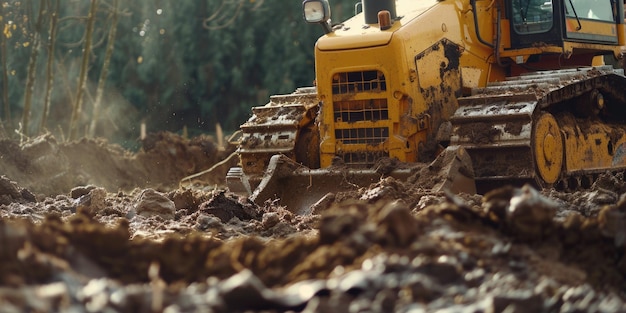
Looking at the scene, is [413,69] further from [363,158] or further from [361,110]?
[363,158]

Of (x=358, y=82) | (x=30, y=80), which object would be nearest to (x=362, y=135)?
(x=358, y=82)

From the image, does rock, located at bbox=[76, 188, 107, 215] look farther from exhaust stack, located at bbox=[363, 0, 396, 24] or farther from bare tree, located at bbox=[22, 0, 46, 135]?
bare tree, located at bbox=[22, 0, 46, 135]

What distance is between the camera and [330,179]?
9.95 m

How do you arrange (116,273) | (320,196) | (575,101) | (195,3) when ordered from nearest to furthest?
1. (116,273)
2. (320,196)
3. (575,101)
4. (195,3)

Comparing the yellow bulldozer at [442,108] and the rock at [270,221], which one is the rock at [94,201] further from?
the rock at [270,221]

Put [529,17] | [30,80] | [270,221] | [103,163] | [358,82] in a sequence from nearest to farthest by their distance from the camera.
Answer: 1. [270,221]
2. [358,82]
3. [529,17]
4. [103,163]
5. [30,80]

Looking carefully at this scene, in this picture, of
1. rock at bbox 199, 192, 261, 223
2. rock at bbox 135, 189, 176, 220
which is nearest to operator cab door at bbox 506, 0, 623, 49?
rock at bbox 199, 192, 261, 223

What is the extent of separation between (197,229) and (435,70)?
10.2 feet

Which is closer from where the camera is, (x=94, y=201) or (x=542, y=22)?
(x=94, y=201)

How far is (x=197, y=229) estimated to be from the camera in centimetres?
835

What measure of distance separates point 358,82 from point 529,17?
7.22 ft

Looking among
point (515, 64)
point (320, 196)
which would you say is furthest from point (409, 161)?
point (515, 64)

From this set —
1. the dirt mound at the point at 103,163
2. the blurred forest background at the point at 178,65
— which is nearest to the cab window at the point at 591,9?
the dirt mound at the point at 103,163

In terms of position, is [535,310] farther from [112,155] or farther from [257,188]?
[112,155]
